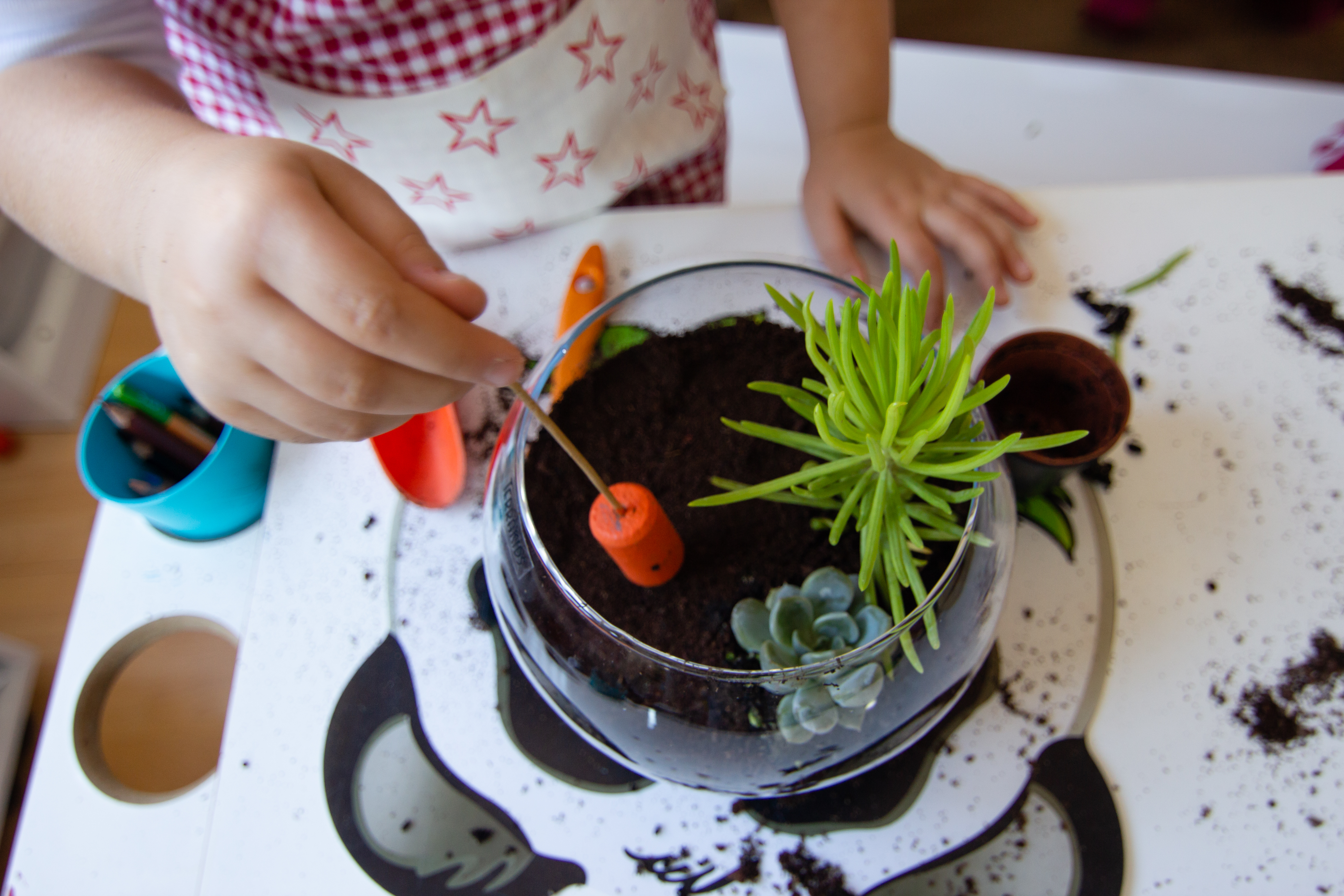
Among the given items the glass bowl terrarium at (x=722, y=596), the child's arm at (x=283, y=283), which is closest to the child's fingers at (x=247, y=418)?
the child's arm at (x=283, y=283)

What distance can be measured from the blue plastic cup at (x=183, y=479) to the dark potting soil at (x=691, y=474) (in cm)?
22

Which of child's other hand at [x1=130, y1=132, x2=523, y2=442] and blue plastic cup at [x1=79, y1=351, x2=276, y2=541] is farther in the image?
blue plastic cup at [x1=79, y1=351, x2=276, y2=541]

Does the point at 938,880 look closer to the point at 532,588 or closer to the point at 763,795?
the point at 763,795

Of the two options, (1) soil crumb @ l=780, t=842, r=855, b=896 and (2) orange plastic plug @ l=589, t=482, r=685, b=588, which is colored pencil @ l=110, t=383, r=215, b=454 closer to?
(2) orange plastic plug @ l=589, t=482, r=685, b=588

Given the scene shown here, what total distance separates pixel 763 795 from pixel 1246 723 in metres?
0.28

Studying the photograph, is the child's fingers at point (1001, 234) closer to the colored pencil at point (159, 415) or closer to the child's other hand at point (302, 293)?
the child's other hand at point (302, 293)

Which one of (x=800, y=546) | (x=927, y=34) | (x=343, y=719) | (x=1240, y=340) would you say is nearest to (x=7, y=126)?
(x=343, y=719)

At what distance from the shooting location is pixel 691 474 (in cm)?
42

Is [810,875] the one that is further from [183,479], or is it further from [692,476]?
[183,479]

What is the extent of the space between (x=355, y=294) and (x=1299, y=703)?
1.76 feet

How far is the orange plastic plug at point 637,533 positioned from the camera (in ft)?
1.15

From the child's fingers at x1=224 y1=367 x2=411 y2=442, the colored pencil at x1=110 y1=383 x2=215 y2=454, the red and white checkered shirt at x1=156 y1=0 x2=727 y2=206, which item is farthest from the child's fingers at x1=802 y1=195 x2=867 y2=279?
the colored pencil at x1=110 y1=383 x2=215 y2=454

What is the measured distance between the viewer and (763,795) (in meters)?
0.41

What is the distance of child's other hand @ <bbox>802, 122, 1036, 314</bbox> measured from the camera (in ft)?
1.78
